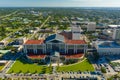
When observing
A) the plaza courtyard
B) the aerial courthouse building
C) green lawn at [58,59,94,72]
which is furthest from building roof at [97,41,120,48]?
the plaza courtyard

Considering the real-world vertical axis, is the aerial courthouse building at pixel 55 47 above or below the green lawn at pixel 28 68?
above

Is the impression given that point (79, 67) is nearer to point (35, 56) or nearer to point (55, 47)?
point (55, 47)

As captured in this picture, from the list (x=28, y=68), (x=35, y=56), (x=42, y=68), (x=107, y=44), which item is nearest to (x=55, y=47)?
(x=35, y=56)

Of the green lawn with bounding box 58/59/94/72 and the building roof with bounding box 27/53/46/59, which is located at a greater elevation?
the building roof with bounding box 27/53/46/59

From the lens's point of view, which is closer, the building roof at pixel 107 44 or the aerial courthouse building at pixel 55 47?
the aerial courthouse building at pixel 55 47

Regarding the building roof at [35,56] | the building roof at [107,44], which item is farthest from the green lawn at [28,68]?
the building roof at [107,44]

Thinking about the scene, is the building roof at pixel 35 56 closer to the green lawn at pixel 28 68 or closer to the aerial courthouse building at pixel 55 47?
the aerial courthouse building at pixel 55 47

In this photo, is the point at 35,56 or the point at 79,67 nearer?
the point at 79,67

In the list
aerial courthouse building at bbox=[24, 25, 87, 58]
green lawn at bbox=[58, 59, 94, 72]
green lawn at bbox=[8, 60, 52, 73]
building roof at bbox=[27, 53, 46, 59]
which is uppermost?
aerial courthouse building at bbox=[24, 25, 87, 58]

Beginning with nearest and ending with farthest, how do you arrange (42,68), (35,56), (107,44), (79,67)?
(42,68), (79,67), (35,56), (107,44)

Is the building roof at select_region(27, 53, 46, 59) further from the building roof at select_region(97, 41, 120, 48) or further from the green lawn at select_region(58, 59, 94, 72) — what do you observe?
the building roof at select_region(97, 41, 120, 48)
